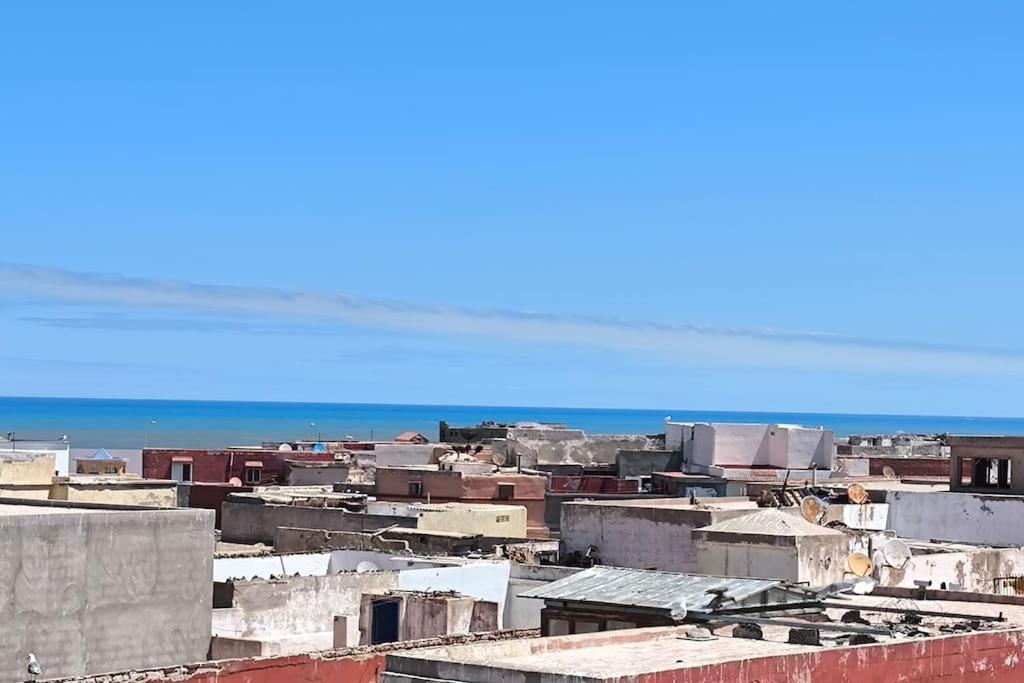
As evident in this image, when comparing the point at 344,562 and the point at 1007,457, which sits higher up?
the point at 1007,457

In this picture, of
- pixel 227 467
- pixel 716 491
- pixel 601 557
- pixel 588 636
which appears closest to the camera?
pixel 588 636

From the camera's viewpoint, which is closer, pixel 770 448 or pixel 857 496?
pixel 857 496

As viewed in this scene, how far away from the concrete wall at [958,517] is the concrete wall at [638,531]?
8.73 m

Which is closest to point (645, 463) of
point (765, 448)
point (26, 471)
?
point (765, 448)

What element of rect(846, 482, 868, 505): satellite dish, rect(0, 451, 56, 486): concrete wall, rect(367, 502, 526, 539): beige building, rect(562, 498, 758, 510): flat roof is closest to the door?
rect(562, 498, 758, 510): flat roof

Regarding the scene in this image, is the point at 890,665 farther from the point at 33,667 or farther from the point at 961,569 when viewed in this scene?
the point at 961,569

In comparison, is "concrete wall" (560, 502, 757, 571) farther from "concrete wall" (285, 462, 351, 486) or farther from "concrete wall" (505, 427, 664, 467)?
"concrete wall" (505, 427, 664, 467)

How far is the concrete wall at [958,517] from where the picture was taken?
42156 millimetres

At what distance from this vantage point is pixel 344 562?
123ft

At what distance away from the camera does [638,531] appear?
35.5 meters

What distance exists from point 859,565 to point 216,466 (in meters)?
45.3

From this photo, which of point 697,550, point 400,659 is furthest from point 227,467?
point 400,659

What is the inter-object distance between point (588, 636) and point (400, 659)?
9.47ft

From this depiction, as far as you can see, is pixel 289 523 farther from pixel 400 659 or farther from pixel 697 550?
pixel 400 659
